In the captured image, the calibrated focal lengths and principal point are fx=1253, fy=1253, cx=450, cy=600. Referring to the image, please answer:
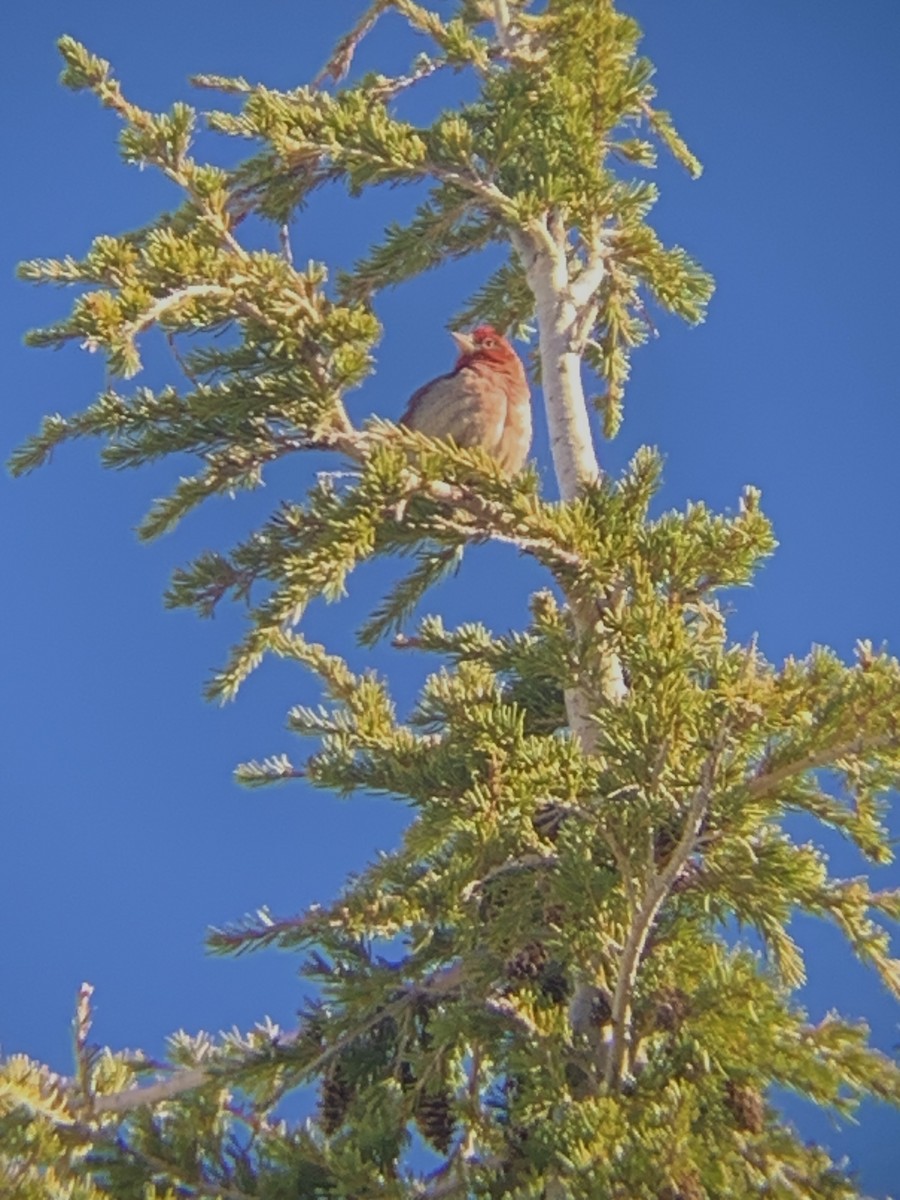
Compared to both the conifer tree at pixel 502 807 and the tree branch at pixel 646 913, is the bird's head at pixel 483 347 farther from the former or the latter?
the tree branch at pixel 646 913

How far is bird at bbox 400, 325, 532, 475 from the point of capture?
3.76m

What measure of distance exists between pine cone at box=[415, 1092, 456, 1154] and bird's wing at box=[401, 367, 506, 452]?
191cm

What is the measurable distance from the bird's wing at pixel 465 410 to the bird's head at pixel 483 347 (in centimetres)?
13

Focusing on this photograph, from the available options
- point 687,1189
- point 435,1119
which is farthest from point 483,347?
point 687,1189

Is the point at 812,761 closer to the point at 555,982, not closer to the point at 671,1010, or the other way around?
the point at 671,1010

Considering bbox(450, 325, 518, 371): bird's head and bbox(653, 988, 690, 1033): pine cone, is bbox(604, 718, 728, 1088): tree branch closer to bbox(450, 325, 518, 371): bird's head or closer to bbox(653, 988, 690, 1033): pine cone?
bbox(653, 988, 690, 1033): pine cone

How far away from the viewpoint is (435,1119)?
2490 millimetres

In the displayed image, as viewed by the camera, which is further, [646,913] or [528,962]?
[528,962]

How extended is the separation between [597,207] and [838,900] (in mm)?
2076

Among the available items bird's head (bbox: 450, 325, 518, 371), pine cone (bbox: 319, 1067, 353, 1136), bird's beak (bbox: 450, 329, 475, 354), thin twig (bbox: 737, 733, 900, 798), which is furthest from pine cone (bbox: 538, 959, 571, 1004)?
bird's beak (bbox: 450, 329, 475, 354)

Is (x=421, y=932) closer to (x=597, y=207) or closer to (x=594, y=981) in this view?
(x=594, y=981)

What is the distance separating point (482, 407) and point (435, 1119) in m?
2.06

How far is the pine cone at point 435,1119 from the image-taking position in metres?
2.49

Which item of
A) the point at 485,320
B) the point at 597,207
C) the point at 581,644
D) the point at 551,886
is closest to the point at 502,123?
the point at 597,207
